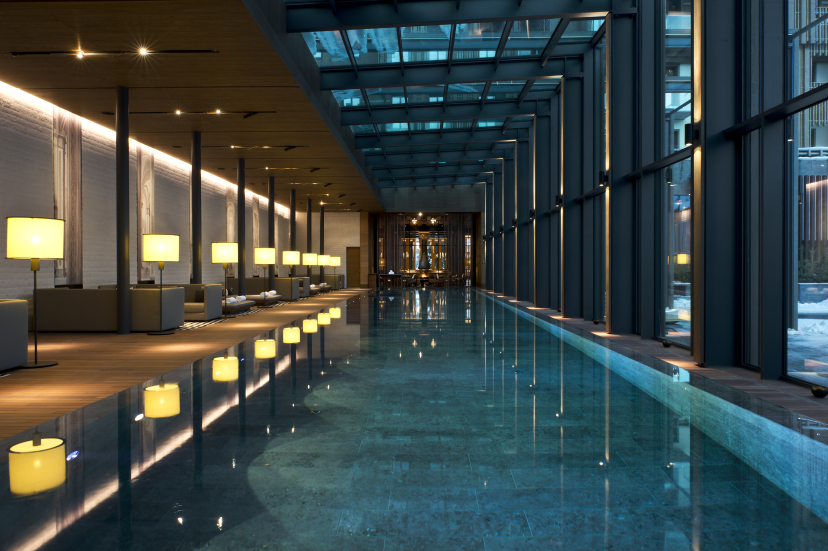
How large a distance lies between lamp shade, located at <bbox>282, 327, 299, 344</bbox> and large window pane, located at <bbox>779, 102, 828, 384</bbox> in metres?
5.88

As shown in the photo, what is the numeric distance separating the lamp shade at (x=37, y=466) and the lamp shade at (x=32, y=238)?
11.9 feet

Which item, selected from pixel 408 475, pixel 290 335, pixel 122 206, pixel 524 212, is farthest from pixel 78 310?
pixel 524 212

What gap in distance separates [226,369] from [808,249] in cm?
555

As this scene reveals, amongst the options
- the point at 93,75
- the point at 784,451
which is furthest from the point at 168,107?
the point at 784,451

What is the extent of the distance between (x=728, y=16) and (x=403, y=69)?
22.7 ft

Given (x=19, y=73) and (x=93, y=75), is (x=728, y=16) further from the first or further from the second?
(x=19, y=73)

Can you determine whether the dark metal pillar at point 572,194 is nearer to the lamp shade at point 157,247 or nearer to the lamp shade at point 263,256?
the lamp shade at point 157,247

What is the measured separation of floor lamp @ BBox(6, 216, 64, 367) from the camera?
20.7 feet

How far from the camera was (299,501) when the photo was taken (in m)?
2.61

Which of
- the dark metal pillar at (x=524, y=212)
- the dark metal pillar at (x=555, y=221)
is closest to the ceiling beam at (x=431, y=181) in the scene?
the dark metal pillar at (x=524, y=212)

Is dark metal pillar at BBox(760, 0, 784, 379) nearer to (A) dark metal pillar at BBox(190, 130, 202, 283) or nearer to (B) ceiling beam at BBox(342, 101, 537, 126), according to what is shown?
(B) ceiling beam at BBox(342, 101, 537, 126)

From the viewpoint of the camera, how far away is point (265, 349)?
744cm

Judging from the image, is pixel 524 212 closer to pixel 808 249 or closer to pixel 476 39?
pixel 476 39

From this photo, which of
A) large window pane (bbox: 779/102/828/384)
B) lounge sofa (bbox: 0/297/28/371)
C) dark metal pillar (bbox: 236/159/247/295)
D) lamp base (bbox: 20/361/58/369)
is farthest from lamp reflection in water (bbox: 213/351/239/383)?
dark metal pillar (bbox: 236/159/247/295)
